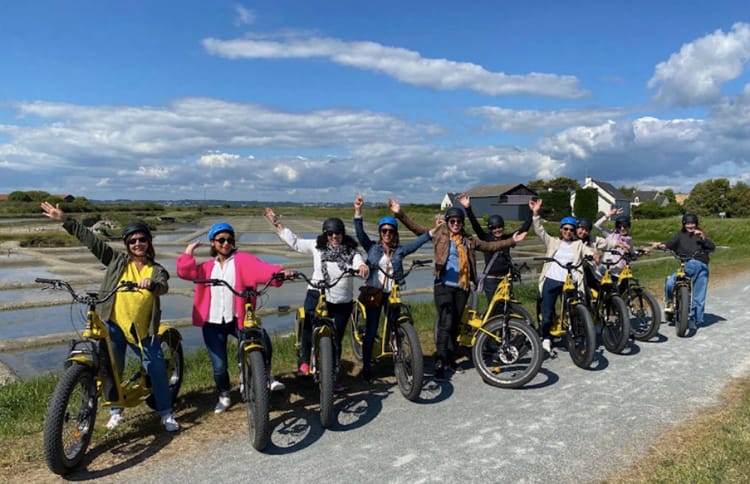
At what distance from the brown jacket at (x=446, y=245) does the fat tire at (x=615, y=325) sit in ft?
6.61

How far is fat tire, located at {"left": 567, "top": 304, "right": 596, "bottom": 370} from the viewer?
21.7 feet

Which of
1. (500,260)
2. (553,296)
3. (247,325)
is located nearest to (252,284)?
(247,325)

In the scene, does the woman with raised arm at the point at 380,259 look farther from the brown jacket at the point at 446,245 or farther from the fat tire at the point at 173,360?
the fat tire at the point at 173,360

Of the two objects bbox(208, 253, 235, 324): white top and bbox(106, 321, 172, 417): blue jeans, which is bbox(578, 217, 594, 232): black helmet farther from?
bbox(106, 321, 172, 417): blue jeans

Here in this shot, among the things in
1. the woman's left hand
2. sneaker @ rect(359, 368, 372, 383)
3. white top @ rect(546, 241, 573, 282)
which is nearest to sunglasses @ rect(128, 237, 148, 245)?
the woman's left hand

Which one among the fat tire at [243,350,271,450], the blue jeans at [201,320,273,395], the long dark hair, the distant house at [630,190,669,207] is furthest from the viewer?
the distant house at [630,190,669,207]

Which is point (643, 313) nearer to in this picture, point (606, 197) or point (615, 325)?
point (615, 325)

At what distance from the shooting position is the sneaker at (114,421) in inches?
191

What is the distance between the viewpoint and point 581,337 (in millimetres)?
6949

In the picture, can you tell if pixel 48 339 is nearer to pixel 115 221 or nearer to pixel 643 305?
pixel 643 305

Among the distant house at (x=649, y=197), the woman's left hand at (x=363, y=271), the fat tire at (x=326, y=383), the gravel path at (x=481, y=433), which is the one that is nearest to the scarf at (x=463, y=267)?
the gravel path at (x=481, y=433)

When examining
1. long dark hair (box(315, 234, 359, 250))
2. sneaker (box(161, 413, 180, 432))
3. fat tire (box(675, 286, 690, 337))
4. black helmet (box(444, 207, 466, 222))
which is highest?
black helmet (box(444, 207, 466, 222))

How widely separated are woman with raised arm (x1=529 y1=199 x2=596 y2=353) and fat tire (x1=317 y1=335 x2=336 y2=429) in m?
3.84

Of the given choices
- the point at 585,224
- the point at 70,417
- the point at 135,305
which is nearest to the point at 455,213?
the point at 585,224
